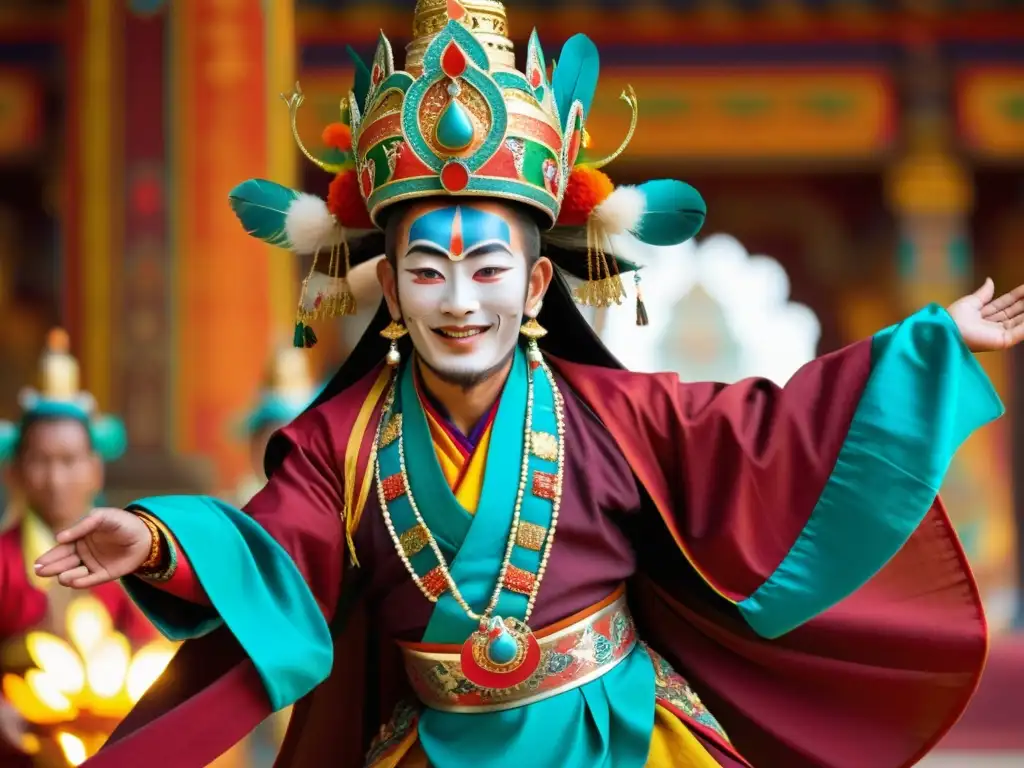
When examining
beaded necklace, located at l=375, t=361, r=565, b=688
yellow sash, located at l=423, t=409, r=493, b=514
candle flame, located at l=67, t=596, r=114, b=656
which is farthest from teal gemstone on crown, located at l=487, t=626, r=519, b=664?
candle flame, located at l=67, t=596, r=114, b=656

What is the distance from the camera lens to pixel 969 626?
6.72 feet

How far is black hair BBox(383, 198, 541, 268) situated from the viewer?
2.03 m

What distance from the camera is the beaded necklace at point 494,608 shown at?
192cm

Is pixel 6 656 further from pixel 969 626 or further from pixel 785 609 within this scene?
pixel 969 626

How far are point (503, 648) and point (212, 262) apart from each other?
3.77 meters

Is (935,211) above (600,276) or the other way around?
the other way around

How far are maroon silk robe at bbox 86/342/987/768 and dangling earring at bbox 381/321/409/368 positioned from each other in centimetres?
9

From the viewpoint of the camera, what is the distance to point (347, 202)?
2135 mm

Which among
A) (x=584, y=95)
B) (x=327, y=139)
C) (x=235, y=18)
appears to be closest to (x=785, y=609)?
(x=584, y=95)

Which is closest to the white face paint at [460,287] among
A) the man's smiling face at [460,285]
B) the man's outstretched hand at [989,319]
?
the man's smiling face at [460,285]

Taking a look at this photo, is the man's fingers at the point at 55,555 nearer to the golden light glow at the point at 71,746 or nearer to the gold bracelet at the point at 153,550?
the gold bracelet at the point at 153,550

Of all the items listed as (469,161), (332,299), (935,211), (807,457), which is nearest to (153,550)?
(332,299)

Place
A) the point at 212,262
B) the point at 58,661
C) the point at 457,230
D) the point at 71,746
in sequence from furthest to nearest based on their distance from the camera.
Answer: the point at 212,262 → the point at 58,661 → the point at 71,746 → the point at 457,230

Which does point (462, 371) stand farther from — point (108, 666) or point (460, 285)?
point (108, 666)
